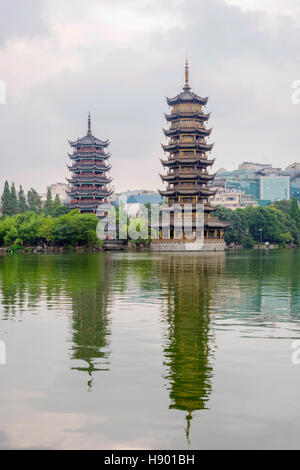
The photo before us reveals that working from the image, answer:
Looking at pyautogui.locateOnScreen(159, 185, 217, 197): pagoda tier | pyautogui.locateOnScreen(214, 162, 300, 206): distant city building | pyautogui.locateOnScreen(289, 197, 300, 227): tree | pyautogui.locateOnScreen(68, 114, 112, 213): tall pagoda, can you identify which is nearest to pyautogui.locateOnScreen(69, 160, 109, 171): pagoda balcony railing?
pyautogui.locateOnScreen(68, 114, 112, 213): tall pagoda

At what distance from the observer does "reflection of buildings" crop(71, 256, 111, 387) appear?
27.1 feet

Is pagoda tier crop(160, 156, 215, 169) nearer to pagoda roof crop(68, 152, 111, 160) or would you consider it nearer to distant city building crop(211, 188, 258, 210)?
pagoda roof crop(68, 152, 111, 160)

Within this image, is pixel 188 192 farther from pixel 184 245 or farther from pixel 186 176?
pixel 184 245

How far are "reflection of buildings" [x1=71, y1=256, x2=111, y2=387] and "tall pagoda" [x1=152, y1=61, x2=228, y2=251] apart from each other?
4901 centimetres

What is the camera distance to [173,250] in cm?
6662

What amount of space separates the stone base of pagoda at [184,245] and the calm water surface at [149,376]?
5188 centimetres

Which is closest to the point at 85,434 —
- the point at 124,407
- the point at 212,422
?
the point at 124,407

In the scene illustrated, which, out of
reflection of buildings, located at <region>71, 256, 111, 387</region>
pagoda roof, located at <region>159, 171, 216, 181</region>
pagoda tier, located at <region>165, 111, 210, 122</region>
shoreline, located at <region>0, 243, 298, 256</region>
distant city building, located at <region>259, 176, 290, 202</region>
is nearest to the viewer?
reflection of buildings, located at <region>71, 256, 111, 387</region>

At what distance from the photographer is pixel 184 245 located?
66938 millimetres

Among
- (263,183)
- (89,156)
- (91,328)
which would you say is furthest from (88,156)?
(263,183)

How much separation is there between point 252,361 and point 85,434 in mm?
3585

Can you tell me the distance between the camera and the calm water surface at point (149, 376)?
5463 millimetres

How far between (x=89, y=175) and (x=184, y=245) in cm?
2432

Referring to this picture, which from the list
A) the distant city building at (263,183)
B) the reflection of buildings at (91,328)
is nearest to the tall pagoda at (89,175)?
the reflection of buildings at (91,328)
